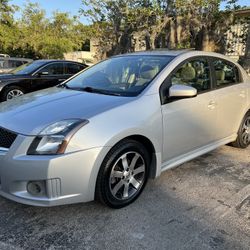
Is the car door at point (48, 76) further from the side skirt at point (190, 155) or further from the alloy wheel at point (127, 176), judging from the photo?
the alloy wheel at point (127, 176)

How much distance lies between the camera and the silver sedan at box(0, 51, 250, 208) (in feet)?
9.29

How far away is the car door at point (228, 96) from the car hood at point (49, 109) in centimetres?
157

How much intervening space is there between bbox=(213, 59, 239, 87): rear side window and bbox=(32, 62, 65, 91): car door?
577cm

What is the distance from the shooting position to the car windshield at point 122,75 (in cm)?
369

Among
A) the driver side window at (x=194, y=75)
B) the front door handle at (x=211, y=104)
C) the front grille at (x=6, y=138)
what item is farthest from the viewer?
the front door handle at (x=211, y=104)

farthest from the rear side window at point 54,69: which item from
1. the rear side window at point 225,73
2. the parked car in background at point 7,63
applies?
the rear side window at point 225,73

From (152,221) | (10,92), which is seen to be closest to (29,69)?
(10,92)

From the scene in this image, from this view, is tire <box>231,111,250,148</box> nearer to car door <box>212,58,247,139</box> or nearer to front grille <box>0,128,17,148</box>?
car door <box>212,58,247,139</box>

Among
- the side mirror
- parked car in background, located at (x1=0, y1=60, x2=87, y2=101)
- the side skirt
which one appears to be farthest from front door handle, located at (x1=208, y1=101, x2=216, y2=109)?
parked car in background, located at (x1=0, y1=60, x2=87, y2=101)

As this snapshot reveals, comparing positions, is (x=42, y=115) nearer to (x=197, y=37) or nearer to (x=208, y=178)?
(x=208, y=178)

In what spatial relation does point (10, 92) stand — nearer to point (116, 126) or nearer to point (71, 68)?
point (71, 68)

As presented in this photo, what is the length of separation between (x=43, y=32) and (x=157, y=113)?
3117 centimetres

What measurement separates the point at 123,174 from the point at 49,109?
0.96 metres

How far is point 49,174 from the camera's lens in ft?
9.08
